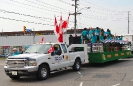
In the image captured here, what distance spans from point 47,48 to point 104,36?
7.50 m

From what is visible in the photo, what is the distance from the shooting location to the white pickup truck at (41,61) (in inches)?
398

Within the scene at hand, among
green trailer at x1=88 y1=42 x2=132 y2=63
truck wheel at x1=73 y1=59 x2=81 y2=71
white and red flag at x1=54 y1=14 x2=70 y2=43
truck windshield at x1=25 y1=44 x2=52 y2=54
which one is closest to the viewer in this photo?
truck windshield at x1=25 y1=44 x2=52 y2=54

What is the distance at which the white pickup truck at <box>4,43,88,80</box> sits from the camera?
10.1 meters

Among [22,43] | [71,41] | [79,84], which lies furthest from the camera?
[22,43]

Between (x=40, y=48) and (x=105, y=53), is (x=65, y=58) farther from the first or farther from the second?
(x=105, y=53)

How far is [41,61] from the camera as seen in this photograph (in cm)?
1044

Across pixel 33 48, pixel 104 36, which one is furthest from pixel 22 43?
pixel 33 48

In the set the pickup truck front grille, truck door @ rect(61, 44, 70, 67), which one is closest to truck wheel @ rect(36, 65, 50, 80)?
the pickup truck front grille

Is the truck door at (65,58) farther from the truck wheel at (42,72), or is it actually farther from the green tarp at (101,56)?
the green tarp at (101,56)

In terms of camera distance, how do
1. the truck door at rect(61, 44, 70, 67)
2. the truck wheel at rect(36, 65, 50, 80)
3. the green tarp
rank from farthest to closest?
the green tarp
the truck door at rect(61, 44, 70, 67)
the truck wheel at rect(36, 65, 50, 80)

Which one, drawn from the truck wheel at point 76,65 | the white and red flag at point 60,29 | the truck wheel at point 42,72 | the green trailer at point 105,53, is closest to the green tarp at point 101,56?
the green trailer at point 105,53

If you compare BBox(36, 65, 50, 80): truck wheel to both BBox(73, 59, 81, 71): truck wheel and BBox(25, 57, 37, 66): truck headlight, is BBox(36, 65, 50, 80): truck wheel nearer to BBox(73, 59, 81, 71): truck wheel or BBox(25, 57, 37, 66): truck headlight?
BBox(25, 57, 37, 66): truck headlight

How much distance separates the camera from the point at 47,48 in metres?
11.5

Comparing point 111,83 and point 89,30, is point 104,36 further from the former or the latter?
point 111,83
